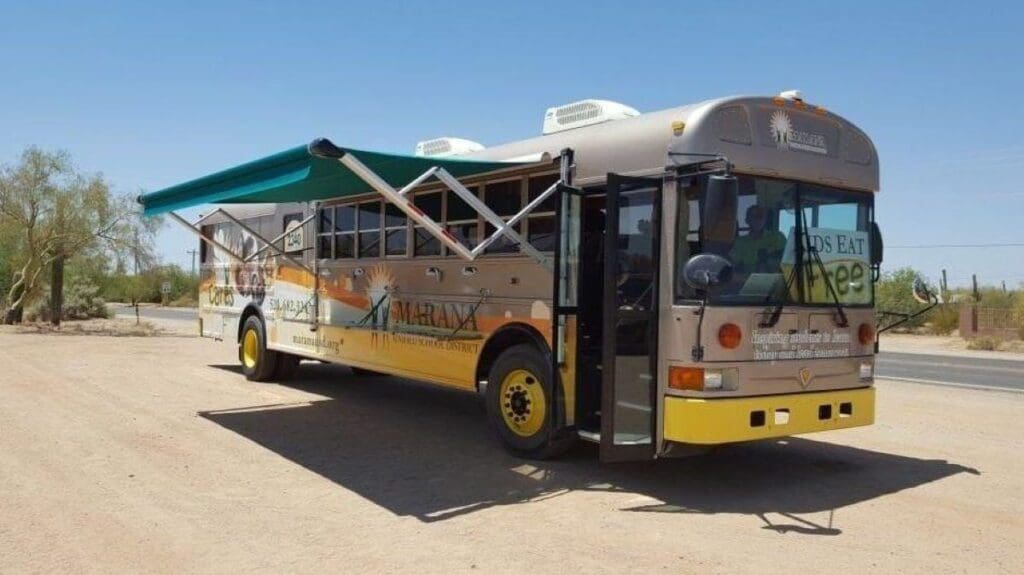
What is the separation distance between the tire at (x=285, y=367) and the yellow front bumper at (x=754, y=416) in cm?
756

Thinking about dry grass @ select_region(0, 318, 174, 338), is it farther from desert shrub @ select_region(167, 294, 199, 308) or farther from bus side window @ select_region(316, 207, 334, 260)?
desert shrub @ select_region(167, 294, 199, 308)

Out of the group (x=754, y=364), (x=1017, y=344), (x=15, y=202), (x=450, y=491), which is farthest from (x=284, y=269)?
(x=1017, y=344)

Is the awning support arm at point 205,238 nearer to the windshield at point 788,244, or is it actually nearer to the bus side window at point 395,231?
the bus side window at point 395,231

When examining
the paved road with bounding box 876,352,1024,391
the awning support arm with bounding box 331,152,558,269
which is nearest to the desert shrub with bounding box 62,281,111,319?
the paved road with bounding box 876,352,1024,391

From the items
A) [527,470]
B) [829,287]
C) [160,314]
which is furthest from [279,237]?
[160,314]

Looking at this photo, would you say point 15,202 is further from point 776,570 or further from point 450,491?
point 776,570

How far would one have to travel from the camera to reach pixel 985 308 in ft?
107

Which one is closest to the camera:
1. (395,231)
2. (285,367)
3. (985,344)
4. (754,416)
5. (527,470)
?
(754,416)

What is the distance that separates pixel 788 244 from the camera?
6348 millimetres

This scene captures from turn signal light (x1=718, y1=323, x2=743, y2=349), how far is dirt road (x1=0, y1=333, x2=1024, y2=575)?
1.19m

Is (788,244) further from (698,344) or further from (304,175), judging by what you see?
(304,175)

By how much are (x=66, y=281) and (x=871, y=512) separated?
→ 3233cm

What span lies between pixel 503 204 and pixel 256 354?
6.18 metres

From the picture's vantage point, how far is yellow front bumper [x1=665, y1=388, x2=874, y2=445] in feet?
19.1
